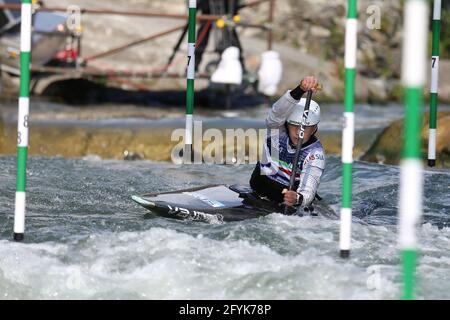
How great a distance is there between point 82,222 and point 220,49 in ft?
25.1

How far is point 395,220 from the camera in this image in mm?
7297

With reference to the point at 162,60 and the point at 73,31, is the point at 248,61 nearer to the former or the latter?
the point at 162,60

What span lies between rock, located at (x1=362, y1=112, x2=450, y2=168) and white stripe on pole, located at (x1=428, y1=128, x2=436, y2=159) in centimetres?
43

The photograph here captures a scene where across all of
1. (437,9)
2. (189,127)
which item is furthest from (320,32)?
(189,127)

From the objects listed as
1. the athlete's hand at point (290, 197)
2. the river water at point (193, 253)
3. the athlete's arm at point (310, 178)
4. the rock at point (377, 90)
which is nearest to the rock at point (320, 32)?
the rock at point (377, 90)

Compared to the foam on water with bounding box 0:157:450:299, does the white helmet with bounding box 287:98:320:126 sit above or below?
above

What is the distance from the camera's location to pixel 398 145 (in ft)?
33.3

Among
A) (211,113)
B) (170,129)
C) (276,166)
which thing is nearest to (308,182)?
(276,166)

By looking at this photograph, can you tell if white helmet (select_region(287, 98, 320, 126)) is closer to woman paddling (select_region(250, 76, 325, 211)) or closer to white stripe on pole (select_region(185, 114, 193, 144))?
woman paddling (select_region(250, 76, 325, 211))

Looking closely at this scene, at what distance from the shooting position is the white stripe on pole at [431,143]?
9.25 metres

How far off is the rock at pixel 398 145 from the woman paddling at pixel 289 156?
10.9ft

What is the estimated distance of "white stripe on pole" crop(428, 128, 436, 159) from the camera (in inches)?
364

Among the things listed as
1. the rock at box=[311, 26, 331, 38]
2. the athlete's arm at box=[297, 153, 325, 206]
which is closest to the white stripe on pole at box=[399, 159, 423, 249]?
the athlete's arm at box=[297, 153, 325, 206]

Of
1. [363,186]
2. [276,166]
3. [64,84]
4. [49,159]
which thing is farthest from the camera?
[64,84]
